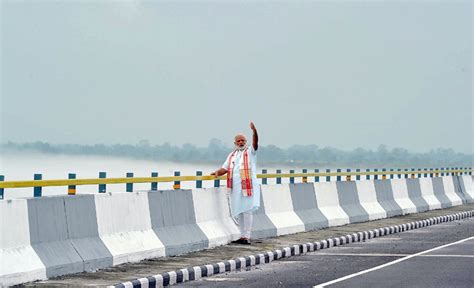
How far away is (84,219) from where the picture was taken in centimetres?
1878

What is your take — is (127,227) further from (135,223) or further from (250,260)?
(250,260)

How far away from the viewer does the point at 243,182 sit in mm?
25391

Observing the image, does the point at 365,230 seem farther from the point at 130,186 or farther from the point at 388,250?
the point at 130,186

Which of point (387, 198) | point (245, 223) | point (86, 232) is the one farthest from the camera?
point (387, 198)

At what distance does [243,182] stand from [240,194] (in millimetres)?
232

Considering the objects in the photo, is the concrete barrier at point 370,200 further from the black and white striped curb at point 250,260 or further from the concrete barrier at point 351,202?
the black and white striped curb at point 250,260

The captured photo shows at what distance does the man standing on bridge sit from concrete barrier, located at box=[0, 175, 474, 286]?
8.5 inches

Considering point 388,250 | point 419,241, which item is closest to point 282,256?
point 388,250

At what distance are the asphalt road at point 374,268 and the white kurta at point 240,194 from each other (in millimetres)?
1475

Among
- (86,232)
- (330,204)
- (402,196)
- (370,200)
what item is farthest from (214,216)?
(402,196)

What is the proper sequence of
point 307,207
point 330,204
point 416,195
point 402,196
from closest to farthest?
point 307,207, point 330,204, point 402,196, point 416,195

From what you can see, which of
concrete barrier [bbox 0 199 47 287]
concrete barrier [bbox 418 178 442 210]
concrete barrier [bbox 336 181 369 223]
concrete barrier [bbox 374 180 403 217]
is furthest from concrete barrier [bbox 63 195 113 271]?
concrete barrier [bbox 418 178 442 210]

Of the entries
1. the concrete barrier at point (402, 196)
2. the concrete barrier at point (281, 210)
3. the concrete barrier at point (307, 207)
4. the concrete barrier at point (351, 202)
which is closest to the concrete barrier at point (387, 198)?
the concrete barrier at point (402, 196)

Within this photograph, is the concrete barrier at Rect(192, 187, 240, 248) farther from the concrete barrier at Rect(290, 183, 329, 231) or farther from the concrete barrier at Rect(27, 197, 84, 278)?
the concrete barrier at Rect(27, 197, 84, 278)
